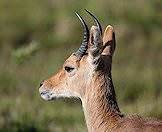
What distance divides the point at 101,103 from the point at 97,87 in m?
0.20

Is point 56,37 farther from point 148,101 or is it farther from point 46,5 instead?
point 148,101

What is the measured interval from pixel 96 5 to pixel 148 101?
13.0 metres

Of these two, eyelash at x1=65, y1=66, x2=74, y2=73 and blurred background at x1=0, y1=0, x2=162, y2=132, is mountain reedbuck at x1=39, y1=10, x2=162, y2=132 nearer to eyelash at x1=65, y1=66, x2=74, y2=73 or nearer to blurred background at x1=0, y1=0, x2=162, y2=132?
eyelash at x1=65, y1=66, x2=74, y2=73

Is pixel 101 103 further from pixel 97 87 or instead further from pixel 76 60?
pixel 76 60

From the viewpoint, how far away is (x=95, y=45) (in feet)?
34.1

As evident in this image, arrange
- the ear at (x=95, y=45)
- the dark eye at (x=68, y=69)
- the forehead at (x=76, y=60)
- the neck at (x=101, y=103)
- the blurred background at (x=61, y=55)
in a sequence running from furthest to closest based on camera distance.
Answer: the blurred background at (x=61, y=55)
the dark eye at (x=68, y=69)
the forehead at (x=76, y=60)
the neck at (x=101, y=103)
the ear at (x=95, y=45)

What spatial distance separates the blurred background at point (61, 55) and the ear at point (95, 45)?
296 centimetres

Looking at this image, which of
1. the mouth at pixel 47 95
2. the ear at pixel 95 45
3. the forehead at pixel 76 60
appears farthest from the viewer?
the mouth at pixel 47 95

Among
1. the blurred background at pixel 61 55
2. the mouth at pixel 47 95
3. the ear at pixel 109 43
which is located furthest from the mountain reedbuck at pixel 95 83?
the blurred background at pixel 61 55

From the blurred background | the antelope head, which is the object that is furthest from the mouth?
the blurred background

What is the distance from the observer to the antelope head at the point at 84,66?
10.4 m

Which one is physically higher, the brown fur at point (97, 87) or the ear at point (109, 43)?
the ear at point (109, 43)

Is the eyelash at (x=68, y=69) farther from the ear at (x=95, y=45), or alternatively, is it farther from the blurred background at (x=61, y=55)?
the blurred background at (x=61, y=55)

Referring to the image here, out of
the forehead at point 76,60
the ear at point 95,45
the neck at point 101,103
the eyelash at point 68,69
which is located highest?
the ear at point 95,45
